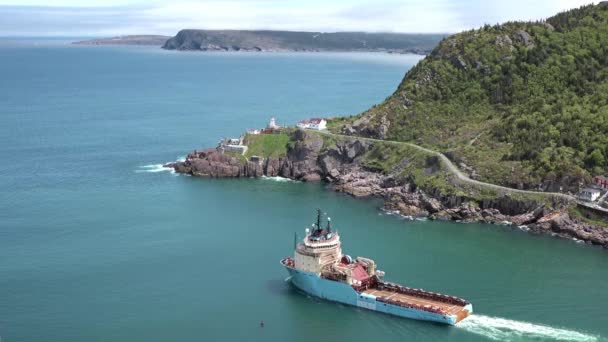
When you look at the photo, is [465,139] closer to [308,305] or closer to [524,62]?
[524,62]

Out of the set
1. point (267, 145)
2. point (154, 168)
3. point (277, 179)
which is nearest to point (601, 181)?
point (277, 179)

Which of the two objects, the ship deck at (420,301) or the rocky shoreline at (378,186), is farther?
the rocky shoreline at (378,186)

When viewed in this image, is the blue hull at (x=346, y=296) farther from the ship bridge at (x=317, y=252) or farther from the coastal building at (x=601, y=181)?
the coastal building at (x=601, y=181)

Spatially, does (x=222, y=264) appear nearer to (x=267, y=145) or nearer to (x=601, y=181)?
(x=601, y=181)

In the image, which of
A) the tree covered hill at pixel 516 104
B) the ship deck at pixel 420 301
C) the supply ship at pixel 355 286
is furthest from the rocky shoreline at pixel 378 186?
the ship deck at pixel 420 301

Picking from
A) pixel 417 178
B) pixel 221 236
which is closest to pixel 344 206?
pixel 417 178

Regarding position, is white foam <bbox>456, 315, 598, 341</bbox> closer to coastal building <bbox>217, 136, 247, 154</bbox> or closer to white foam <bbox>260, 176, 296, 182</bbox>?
white foam <bbox>260, 176, 296, 182</bbox>
